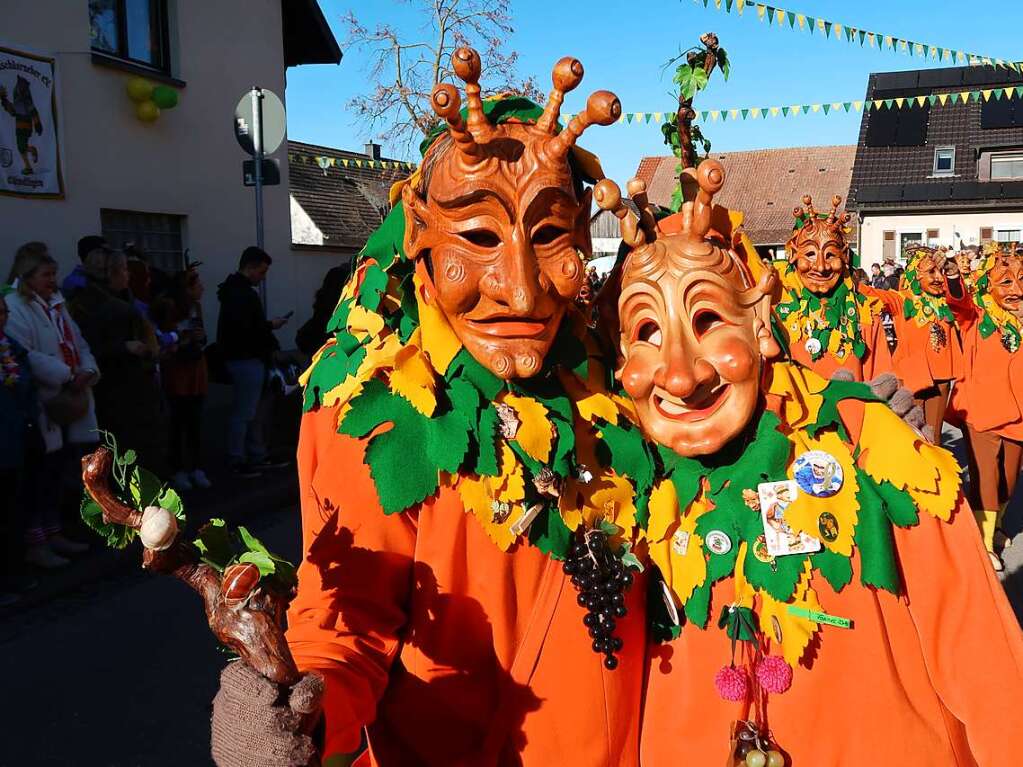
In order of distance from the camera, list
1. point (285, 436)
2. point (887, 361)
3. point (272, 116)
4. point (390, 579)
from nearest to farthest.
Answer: point (390, 579)
point (887, 361)
point (272, 116)
point (285, 436)

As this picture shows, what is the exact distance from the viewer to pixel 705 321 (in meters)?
1.83

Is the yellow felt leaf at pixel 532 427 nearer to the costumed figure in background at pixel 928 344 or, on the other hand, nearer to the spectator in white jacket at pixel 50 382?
the spectator in white jacket at pixel 50 382

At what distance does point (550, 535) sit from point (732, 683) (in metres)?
0.43

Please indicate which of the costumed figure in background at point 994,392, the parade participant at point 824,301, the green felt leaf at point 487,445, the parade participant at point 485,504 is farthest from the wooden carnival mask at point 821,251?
the green felt leaf at point 487,445

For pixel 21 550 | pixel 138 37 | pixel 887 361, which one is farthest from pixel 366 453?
pixel 138 37

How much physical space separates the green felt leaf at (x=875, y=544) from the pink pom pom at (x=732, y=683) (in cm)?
28

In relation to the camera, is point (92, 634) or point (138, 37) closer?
point (92, 634)

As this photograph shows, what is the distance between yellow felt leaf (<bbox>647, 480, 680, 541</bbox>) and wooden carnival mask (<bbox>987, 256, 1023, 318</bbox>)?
5.17 m

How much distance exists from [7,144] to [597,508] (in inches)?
283

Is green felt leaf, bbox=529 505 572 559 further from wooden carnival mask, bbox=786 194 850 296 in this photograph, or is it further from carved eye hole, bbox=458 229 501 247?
wooden carnival mask, bbox=786 194 850 296

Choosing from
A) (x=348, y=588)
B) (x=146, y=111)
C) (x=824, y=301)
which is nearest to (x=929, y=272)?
(x=824, y=301)

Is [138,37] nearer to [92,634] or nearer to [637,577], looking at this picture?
[92,634]

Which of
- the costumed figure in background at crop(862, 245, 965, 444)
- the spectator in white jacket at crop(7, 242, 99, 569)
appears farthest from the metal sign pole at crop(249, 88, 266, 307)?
the costumed figure in background at crop(862, 245, 965, 444)

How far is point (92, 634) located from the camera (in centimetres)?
454
